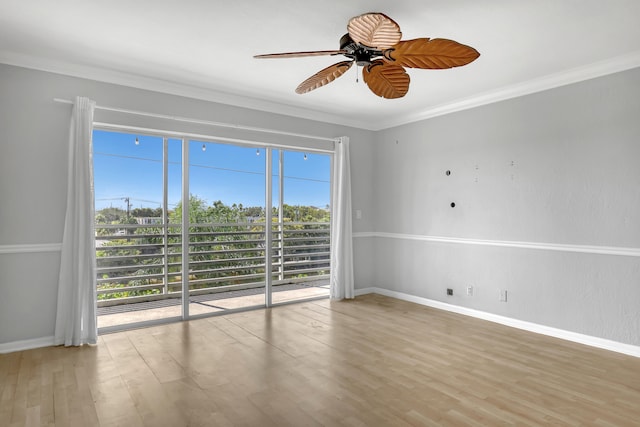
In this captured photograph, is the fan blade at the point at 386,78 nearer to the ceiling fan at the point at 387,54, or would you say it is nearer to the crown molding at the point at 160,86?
the ceiling fan at the point at 387,54

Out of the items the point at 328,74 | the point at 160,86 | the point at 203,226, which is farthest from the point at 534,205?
the point at 160,86

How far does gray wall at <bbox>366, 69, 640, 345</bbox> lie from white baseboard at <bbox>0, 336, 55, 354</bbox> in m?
4.28

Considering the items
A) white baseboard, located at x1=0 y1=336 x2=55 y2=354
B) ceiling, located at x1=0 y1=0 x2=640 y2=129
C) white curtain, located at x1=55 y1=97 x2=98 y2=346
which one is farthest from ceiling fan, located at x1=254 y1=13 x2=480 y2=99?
white baseboard, located at x1=0 y1=336 x2=55 y2=354

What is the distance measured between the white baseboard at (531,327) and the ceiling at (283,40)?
2.52 meters

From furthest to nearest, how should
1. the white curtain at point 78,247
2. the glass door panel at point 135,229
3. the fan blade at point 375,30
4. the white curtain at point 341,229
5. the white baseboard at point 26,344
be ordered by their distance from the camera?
1. the white curtain at point 341,229
2. the glass door panel at point 135,229
3. the white curtain at point 78,247
4. the white baseboard at point 26,344
5. the fan blade at point 375,30

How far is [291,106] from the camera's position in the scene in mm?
5117

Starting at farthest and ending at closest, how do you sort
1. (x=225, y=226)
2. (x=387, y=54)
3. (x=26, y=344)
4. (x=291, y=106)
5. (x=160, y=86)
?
(x=291, y=106) < (x=225, y=226) < (x=160, y=86) < (x=26, y=344) < (x=387, y=54)

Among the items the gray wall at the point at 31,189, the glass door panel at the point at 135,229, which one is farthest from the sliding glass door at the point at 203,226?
the gray wall at the point at 31,189

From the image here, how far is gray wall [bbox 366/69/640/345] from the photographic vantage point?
352cm

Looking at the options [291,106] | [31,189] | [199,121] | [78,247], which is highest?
[291,106]

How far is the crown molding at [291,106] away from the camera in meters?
3.51

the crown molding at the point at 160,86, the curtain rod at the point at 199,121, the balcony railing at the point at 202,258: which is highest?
the crown molding at the point at 160,86

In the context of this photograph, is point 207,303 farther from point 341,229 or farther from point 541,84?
point 541,84

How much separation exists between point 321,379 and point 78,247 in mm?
2598
